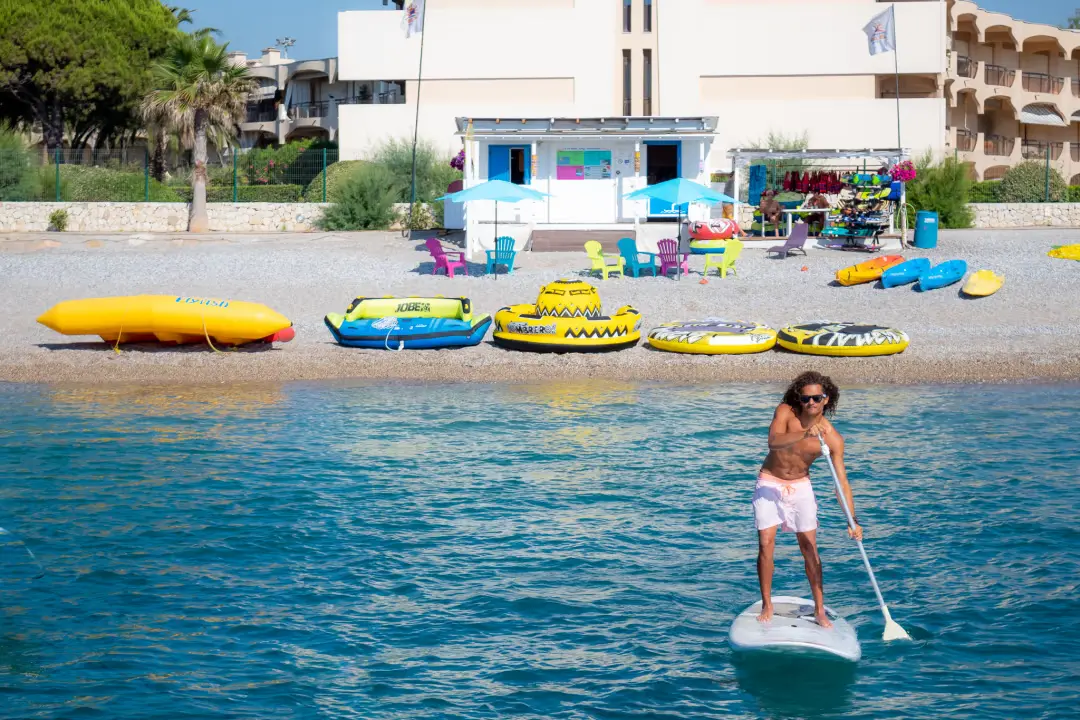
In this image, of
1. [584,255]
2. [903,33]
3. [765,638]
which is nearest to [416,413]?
[765,638]

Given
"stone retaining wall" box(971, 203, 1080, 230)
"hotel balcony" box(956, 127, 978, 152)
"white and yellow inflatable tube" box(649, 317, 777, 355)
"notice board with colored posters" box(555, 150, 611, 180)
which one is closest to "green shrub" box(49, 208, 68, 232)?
"notice board with colored posters" box(555, 150, 611, 180)

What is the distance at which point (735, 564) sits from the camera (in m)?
10.8

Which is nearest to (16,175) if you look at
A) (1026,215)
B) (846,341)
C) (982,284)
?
(846,341)

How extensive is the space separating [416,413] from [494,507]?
17.0 ft

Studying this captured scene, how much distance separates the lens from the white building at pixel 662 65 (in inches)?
1709

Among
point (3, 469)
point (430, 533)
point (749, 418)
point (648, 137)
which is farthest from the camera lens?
point (648, 137)

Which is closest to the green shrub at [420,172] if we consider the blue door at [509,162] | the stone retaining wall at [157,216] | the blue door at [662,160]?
the stone retaining wall at [157,216]

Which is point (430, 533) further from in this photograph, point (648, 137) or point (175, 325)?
point (648, 137)

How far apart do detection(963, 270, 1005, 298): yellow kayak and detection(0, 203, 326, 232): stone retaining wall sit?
1868 cm

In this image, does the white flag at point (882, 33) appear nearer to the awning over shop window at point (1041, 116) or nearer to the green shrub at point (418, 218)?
the green shrub at point (418, 218)

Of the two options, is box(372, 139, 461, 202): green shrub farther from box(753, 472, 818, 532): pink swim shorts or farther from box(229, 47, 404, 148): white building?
box(753, 472, 818, 532): pink swim shorts

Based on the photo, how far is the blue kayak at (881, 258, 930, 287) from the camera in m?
24.3

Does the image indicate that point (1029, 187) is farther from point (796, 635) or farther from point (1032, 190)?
point (796, 635)

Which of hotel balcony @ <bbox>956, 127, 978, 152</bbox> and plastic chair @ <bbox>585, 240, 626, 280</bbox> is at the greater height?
hotel balcony @ <bbox>956, 127, 978, 152</bbox>
